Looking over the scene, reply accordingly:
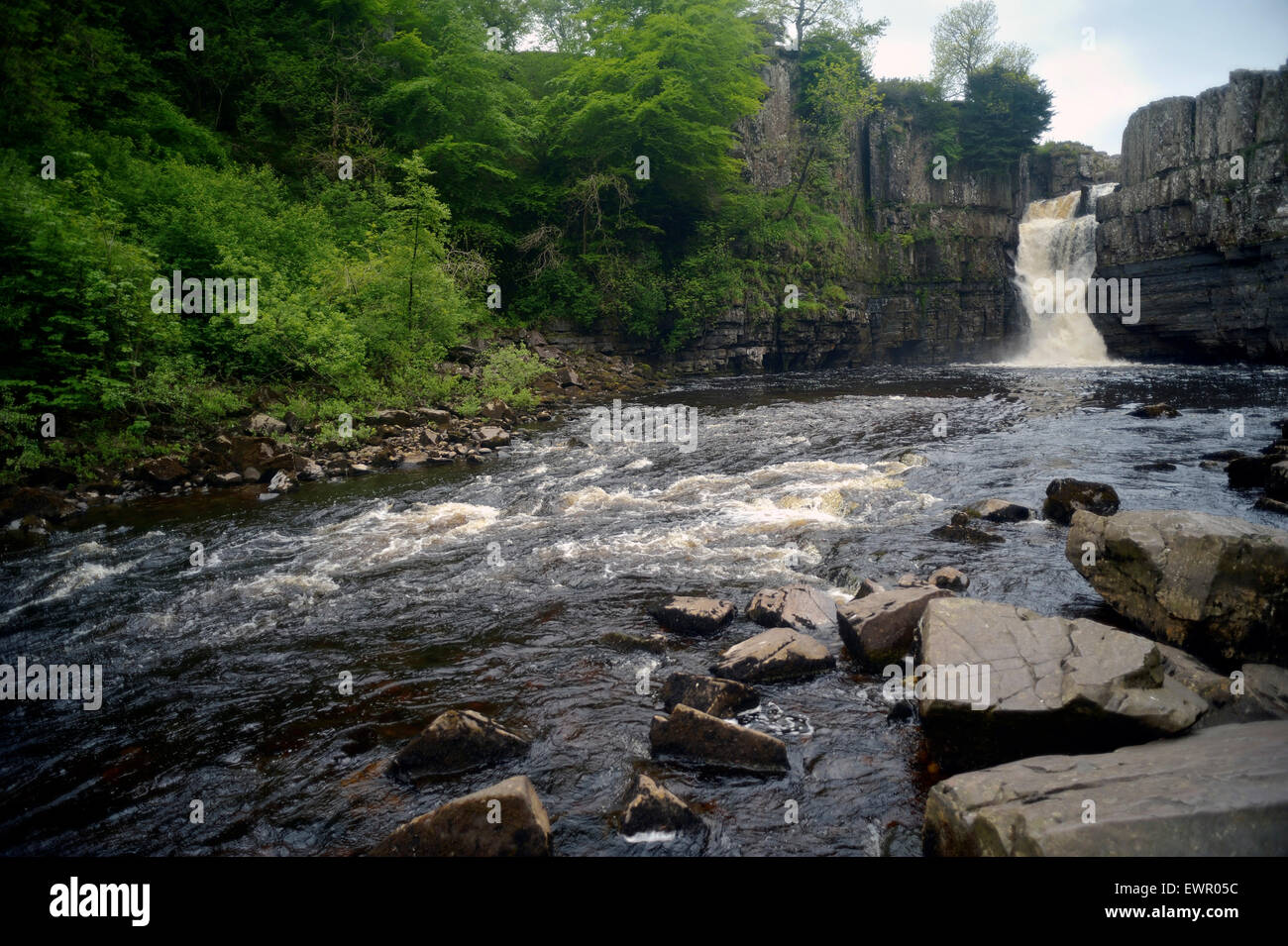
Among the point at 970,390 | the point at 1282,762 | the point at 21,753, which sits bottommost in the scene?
the point at 21,753

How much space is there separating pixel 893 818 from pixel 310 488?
13143mm

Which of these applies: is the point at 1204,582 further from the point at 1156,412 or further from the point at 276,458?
the point at 1156,412

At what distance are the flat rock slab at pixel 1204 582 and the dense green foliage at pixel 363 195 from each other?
1725cm

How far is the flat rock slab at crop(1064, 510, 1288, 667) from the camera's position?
17.7ft

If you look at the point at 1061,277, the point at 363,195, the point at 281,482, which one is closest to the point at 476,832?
the point at 281,482

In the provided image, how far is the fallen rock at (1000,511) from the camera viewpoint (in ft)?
32.8

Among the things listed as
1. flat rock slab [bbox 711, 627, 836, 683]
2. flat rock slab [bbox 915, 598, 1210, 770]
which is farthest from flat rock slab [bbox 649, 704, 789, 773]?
flat rock slab [bbox 915, 598, 1210, 770]

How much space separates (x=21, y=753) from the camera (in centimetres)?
502

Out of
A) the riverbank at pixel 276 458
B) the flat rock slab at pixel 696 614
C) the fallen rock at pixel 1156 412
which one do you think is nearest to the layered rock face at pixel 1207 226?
the fallen rock at pixel 1156 412

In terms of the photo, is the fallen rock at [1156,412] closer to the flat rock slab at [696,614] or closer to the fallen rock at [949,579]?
the fallen rock at [949,579]

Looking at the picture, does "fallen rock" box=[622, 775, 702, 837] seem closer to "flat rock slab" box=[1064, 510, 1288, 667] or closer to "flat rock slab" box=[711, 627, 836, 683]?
"flat rock slab" box=[711, 627, 836, 683]
